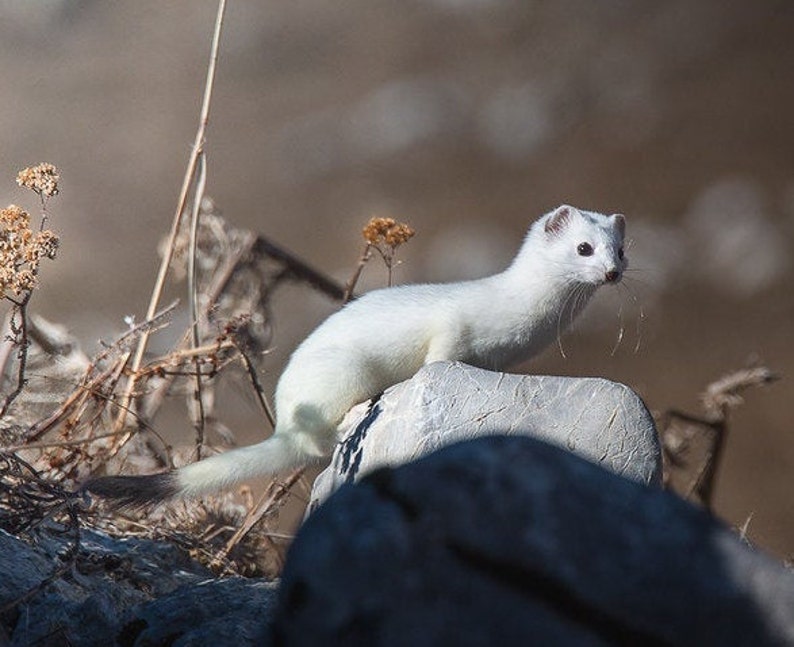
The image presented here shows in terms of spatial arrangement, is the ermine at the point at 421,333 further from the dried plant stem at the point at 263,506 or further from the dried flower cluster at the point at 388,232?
the dried plant stem at the point at 263,506

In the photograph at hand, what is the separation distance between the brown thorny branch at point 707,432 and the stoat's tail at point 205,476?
1.21 metres

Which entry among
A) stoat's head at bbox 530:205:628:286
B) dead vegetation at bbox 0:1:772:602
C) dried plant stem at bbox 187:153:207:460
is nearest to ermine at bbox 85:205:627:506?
stoat's head at bbox 530:205:628:286

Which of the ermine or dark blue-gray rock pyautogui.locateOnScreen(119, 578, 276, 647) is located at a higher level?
the ermine

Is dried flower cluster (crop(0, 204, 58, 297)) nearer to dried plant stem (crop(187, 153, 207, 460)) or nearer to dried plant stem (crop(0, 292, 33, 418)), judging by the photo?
dried plant stem (crop(0, 292, 33, 418))

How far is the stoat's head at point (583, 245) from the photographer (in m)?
2.41

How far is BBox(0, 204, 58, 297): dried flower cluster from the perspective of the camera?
6.49 ft

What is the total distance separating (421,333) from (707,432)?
1319 mm

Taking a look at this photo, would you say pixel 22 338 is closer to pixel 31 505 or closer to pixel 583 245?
pixel 31 505

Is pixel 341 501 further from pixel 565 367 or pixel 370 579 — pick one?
pixel 565 367

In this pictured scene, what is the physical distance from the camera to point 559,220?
8.21 feet

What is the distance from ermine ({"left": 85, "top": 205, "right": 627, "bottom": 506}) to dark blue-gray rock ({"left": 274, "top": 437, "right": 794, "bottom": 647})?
111cm

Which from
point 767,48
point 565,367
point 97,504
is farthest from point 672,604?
point 767,48

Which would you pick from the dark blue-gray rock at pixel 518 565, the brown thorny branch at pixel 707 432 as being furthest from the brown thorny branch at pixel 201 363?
the dark blue-gray rock at pixel 518 565

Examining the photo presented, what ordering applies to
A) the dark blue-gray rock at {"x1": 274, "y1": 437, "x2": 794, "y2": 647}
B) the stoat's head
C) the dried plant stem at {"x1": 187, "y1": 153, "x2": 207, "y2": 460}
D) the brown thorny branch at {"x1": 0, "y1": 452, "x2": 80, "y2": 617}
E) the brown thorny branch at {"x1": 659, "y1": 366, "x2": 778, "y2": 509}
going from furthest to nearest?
the brown thorny branch at {"x1": 659, "y1": 366, "x2": 778, "y2": 509}, the dried plant stem at {"x1": 187, "y1": 153, "x2": 207, "y2": 460}, the stoat's head, the brown thorny branch at {"x1": 0, "y1": 452, "x2": 80, "y2": 617}, the dark blue-gray rock at {"x1": 274, "y1": 437, "x2": 794, "y2": 647}
